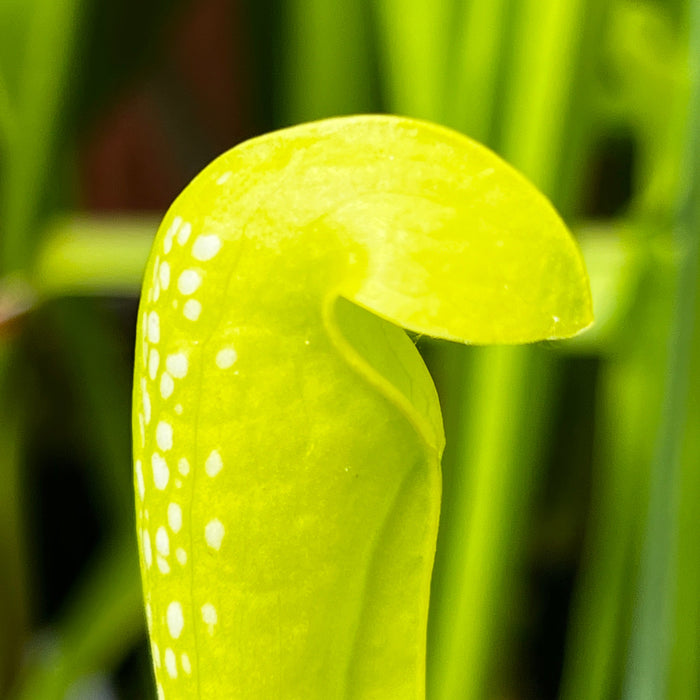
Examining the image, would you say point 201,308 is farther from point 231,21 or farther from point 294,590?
point 231,21

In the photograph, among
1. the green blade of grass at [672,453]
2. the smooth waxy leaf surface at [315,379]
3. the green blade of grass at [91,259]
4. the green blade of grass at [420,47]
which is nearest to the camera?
the smooth waxy leaf surface at [315,379]

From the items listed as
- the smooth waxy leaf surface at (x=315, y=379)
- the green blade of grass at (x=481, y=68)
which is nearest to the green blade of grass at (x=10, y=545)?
the green blade of grass at (x=481, y=68)

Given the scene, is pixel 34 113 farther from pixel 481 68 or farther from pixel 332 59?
pixel 481 68

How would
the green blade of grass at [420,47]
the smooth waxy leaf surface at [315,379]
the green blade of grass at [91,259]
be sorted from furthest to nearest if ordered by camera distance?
the green blade of grass at [91,259] → the green blade of grass at [420,47] → the smooth waxy leaf surface at [315,379]

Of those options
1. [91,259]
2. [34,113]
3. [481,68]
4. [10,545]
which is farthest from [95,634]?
[481,68]

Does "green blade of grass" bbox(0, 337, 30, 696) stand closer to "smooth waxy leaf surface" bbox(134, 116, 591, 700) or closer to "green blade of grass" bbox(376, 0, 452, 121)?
"green blade of grass" bbox(376, 0, 452, 121)

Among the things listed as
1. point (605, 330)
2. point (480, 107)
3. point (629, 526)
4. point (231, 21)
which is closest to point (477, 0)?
point (480, 107)

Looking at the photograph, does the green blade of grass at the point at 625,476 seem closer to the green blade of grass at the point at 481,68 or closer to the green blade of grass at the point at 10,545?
the green blade of grass at the point at 481,68
